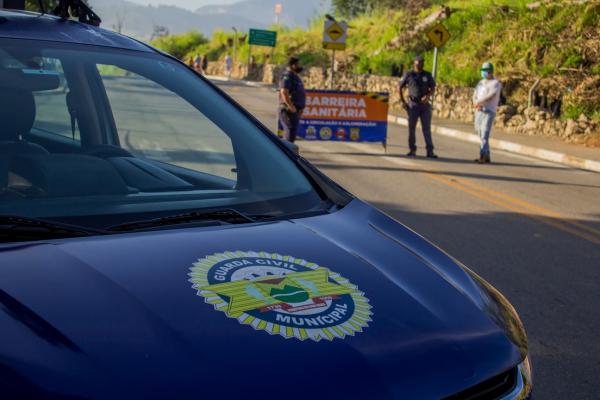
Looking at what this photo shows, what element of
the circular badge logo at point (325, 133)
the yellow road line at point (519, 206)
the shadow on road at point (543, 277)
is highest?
the circular badge logo at point (325, 133)

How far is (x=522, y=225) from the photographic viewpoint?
8180 millimetres

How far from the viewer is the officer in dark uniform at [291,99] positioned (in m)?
12.8

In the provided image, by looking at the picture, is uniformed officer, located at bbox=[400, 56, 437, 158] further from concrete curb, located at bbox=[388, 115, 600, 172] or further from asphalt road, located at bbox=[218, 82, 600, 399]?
concrete curb, located at bbox=[388, 115, 600, 172]

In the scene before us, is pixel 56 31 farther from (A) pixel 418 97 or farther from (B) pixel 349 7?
(B) pixel 349 7

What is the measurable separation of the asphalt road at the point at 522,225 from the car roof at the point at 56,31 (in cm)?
260

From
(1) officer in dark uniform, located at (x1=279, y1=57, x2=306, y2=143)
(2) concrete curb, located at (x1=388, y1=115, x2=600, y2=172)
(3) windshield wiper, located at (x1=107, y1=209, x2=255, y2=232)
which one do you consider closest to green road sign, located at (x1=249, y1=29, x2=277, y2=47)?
(2) concrete curb, located at (x1=388, y1=115, x2=600, y2=172)

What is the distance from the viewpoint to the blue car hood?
1.60 m

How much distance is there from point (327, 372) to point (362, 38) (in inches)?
1731

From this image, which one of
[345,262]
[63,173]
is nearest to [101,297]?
[345,262]

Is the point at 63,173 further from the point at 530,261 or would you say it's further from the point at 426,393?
the point at 530,261

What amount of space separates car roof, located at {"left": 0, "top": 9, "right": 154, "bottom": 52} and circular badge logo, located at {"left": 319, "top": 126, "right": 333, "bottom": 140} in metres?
11.9

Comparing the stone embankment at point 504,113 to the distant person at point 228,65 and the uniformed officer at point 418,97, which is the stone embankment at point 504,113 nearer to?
the uniformed officer at point 418,97

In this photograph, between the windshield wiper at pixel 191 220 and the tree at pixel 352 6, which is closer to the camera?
the windshield wiper at pixel 191 220

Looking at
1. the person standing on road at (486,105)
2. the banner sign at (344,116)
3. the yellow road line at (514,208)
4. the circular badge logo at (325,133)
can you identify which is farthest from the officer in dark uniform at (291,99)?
the person standing on road at (486,105)
